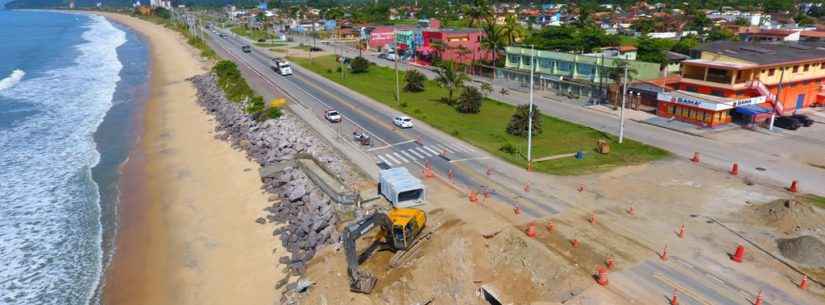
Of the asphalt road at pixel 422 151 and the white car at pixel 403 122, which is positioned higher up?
the white car at pixel 403 122

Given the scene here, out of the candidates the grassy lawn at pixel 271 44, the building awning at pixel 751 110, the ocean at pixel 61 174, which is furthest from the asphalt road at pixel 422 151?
the grassy lawn at pixel 271 44

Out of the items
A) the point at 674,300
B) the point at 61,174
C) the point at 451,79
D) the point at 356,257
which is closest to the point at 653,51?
the point at 451,79

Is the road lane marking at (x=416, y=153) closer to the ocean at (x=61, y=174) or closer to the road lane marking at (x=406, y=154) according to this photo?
the road lane marking at (x=406, y=154)

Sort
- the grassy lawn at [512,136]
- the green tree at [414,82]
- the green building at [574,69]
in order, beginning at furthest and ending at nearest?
the green tree at [414,82], the green building at [574,69], the grassy lawn at [512,136]

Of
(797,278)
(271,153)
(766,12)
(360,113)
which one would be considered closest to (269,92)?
(360,113)

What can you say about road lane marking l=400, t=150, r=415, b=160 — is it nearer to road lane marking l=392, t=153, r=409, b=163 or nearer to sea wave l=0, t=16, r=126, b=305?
road lane marking l=392, t=153, r=409, b=163

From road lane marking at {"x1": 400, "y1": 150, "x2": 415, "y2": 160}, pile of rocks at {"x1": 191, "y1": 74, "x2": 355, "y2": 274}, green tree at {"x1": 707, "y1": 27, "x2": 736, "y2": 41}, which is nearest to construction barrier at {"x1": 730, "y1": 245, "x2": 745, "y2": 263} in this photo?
pile of rocks at {"x1": 191, "y1": 74, "x2": 355, "y2": 274}

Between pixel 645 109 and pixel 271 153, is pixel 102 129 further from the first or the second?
pixel 645 109
